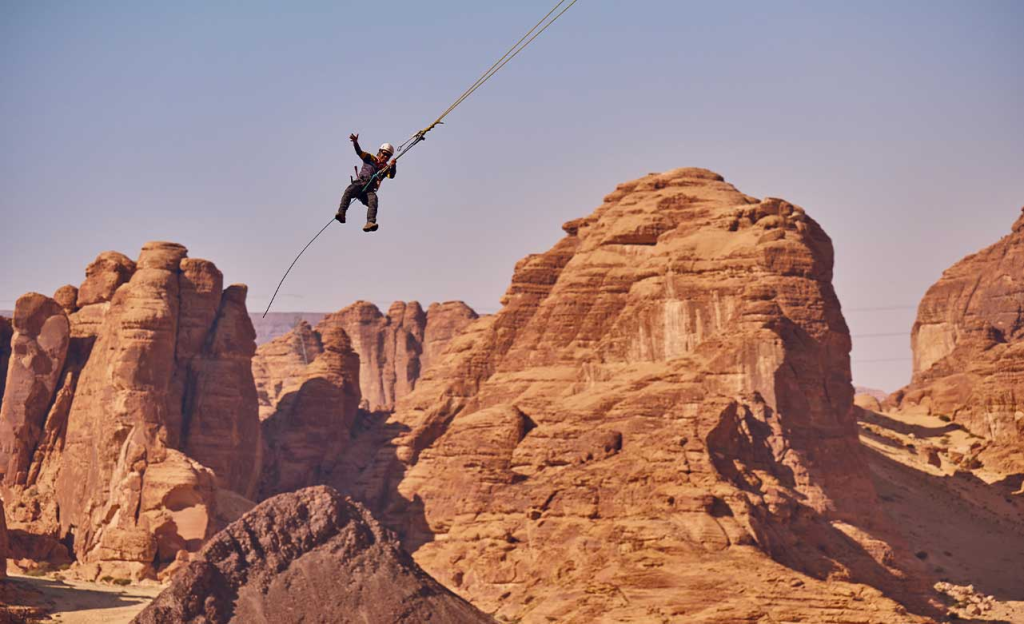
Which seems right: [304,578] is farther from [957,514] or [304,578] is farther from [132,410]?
[957,514]

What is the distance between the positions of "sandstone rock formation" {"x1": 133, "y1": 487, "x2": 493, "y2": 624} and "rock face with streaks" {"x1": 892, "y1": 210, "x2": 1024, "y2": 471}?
179ft

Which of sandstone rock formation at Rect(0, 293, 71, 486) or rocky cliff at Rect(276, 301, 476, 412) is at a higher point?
rocky cliff at Rect(276, 301, 476, 412)

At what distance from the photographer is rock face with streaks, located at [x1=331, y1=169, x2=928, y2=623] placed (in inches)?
2692

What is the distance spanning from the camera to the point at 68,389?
319 feet

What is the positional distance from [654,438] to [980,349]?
59224mm

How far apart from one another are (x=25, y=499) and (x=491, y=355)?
86.7ft

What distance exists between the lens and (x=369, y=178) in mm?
35719

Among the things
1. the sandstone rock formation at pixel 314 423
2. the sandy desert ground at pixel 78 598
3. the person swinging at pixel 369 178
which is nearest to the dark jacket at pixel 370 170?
the person swinging at pixel 369 178

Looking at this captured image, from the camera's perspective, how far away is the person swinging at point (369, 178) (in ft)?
116

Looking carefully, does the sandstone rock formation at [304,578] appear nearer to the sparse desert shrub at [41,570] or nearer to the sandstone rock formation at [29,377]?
the sparse desert shrub at [41,570]

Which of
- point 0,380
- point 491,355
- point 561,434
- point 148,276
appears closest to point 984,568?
point 561,434

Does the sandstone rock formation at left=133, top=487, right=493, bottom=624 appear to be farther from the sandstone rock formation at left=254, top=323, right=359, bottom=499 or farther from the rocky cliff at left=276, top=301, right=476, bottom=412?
the rocky cliff at left=276, top=301, right=476, bottom=412

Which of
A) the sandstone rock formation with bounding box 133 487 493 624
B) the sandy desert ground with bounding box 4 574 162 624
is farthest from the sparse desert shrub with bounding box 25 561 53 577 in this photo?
the sandstone rock formation with bounding box 133 487 493 624

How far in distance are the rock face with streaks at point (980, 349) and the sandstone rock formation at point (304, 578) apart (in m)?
54.6
